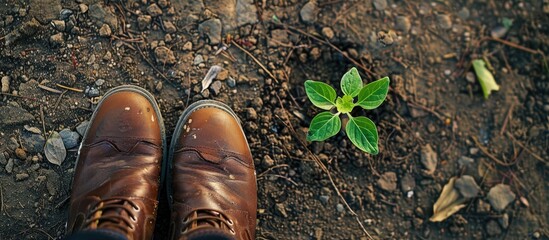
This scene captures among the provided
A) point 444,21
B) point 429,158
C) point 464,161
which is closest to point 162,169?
point 429,158

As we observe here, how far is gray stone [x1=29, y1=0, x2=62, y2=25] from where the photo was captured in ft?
7.78

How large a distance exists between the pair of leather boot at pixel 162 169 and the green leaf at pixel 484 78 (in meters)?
1.26

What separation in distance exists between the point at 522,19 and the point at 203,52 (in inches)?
66.7

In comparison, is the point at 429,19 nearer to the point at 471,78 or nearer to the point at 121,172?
the point at 471,78

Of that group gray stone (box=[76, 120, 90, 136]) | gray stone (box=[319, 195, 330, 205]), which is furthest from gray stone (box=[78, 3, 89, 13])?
gray stone (box=[319, 195, 330, 205])

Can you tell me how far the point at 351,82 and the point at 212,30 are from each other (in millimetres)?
722

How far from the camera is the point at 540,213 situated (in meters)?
2.67

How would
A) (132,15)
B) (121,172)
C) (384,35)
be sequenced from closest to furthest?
(121,172)
(132,15)
(384,35)

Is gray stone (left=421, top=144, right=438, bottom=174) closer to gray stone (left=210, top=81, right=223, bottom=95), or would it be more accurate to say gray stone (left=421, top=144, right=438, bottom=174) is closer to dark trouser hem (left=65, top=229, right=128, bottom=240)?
gray stone (left=210, top=81, right=223, bottom=95)

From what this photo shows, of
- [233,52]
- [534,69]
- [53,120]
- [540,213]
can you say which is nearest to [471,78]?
[534,69]

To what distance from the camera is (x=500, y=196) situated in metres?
2.62

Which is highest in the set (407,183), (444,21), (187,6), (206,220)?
(187,6)

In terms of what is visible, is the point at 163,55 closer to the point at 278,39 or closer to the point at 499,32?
the point at 278,39

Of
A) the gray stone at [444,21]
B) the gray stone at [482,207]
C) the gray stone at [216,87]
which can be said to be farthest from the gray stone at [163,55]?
the gray stone at [482,207]
